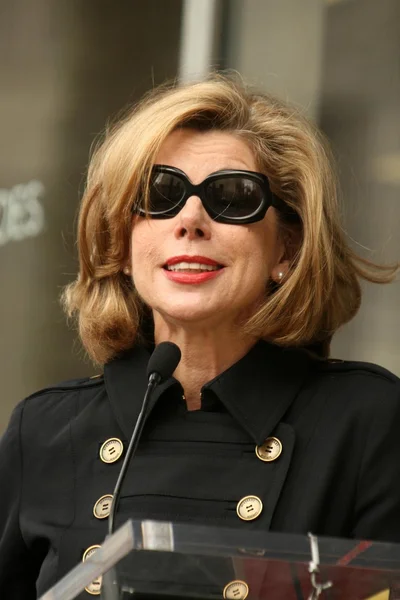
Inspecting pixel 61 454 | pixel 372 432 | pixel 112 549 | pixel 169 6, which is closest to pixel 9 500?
pixel 61 454

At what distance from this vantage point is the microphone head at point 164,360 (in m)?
2.52

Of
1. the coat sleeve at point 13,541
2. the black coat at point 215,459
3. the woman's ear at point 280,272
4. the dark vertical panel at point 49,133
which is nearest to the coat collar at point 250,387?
the black coat at point 215,459

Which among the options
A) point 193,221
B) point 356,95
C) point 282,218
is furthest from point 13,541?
point 356,95

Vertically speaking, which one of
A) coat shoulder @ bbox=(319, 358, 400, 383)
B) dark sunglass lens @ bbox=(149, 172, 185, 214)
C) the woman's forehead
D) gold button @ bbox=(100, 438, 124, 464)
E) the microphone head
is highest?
the woman's forehead

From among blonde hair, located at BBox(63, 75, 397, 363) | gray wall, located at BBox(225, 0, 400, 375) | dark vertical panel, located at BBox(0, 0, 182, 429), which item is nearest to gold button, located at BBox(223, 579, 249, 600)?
blonde hair, located at BBox(63, 75, 397, 363)

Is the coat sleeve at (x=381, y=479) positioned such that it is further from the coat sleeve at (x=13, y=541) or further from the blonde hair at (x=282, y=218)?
the coat sleeve at (x=13, y=541)

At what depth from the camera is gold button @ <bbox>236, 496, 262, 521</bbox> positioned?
2.56m

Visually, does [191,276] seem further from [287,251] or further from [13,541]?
[13,541]

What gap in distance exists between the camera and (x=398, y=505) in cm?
254

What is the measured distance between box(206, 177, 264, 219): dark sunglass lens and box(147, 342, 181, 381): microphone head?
0.36m

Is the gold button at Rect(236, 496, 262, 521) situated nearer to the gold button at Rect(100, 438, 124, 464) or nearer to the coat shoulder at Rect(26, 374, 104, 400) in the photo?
the gold button at Rect(100, 438, 124, 464)

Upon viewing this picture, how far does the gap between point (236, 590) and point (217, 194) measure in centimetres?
108

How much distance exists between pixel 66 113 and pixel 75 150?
0.46ft

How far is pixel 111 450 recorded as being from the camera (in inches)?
108
